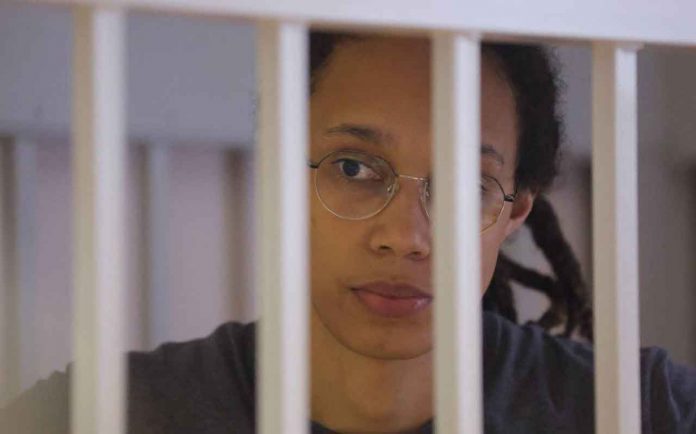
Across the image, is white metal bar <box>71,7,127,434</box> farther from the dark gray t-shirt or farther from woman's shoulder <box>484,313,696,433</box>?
woman's shoulder <box>484,313,696,433</box>

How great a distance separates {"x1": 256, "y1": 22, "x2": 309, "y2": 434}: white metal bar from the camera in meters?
0.51

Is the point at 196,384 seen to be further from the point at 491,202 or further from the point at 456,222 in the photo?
the point at 456,222

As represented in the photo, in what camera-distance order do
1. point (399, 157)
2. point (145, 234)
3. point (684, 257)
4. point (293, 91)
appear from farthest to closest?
point (684, 257) → point (145, 234) → point (399, 157) → point (293, 91)

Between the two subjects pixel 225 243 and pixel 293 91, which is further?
pixel 225 243

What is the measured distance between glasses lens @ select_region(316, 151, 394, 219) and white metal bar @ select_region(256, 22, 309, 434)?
1.00ft

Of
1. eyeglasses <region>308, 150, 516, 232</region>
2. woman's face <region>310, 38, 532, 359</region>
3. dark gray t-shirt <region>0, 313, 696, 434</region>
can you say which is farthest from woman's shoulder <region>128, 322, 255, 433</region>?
eyeglasses <region>308, 150, 516, 232</region>

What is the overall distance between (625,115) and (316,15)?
0.21 metres

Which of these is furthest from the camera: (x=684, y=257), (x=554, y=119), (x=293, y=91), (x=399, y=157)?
(x=684, y=257)

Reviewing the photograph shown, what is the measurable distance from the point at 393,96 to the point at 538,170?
258 millimetres

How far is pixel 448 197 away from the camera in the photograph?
0.54 m

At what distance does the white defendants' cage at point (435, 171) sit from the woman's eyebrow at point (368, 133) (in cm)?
25

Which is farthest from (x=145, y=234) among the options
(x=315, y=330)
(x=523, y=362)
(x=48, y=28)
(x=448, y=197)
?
(x=448, y=197)

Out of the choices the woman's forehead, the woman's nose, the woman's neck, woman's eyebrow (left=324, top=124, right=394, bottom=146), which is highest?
the woman's forehead

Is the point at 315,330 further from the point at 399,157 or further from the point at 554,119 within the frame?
the point at 554,119
